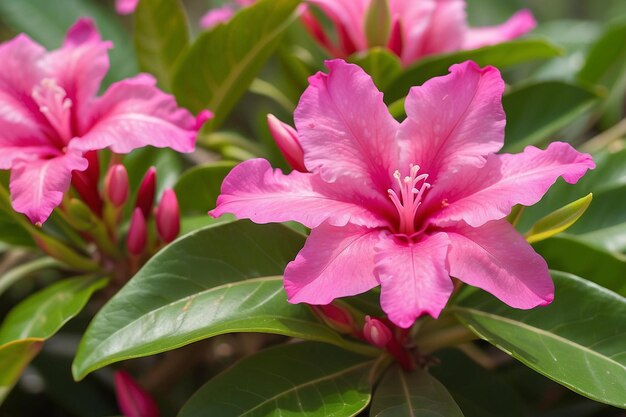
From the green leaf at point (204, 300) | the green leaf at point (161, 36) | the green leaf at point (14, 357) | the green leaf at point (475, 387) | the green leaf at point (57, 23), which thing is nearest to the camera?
the green leaf at point (204, 300)

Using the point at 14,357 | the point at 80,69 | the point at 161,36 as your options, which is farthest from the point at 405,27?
the point at 14,357

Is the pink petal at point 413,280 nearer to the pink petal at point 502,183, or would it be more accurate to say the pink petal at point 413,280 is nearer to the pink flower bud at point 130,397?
the pink petal at point 502,183

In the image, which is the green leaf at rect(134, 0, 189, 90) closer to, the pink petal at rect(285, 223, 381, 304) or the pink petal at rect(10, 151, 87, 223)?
the pink petal at rect(10, 151, 87, 223)

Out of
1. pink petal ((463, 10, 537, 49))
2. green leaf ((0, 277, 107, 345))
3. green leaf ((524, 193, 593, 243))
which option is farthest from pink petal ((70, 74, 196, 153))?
pink petal ((463, 10, 537, 49))

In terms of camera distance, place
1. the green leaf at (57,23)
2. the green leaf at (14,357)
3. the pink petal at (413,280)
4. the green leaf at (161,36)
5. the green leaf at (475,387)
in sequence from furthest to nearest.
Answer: the green leaf at (57,23) → the green leaf at (161,36) → the green leaf at (475,387) → the green leaf at (14,357) → the pink petal at (413,280)

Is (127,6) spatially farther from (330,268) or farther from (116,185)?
A: (330,268)

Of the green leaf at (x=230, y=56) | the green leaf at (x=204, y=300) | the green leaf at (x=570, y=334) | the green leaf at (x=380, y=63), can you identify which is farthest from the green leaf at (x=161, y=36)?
the green leaf at (x=570, y=334)
